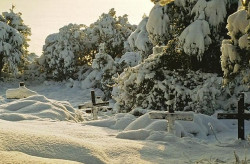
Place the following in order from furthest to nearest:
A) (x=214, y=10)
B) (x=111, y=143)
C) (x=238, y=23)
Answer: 1. (x=214, y=10)
2. (x=238, y=23)
3. (x=111, y=143)

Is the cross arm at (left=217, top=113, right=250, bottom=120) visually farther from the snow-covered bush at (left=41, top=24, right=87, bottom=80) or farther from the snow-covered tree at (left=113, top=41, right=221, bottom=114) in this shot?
the snow-covered bush at (left=41, top=24, right=87, bottom=80)

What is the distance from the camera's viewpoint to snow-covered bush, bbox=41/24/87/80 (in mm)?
31406

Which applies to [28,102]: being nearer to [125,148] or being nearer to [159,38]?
[159,38]

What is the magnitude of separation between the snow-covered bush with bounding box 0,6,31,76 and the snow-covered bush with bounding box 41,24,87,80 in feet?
7.96

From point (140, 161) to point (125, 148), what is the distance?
58cm

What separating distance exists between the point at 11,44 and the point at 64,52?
4.93 m

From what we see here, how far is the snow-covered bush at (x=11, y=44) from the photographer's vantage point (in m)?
29.3

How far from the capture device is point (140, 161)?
4734mm

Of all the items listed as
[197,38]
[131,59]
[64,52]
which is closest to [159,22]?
[197,38]

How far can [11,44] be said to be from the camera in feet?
99.0

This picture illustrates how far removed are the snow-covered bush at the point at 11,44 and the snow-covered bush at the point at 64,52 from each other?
2426mm

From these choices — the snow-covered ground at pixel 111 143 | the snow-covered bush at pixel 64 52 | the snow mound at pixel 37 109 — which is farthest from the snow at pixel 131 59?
the snow-covered ground at pixel 111 143

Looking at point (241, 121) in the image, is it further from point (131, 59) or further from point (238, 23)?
point (131, 59)

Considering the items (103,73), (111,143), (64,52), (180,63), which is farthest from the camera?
(64,52)
